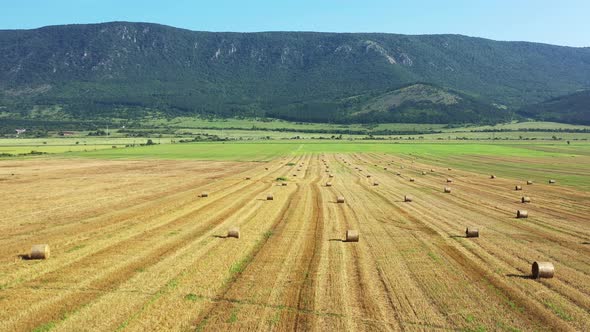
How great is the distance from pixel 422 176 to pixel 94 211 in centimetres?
3519

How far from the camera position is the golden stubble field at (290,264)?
495 inches

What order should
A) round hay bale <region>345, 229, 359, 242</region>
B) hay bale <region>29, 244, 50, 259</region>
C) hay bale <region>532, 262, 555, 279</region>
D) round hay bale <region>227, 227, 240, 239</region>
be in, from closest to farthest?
hay bale <region>532, 262, 555, 279</region> → hay bale <region>29, 244, 50, 259</region> → round hay bale <region>345, 229, 359, 242</region> → round hay bale <region>227, 227, 240, 239</region>

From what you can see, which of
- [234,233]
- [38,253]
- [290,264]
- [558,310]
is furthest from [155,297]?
[558,310]

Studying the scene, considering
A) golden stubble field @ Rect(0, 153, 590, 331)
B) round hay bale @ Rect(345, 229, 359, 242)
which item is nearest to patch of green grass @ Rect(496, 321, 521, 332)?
golden stubble field @ Rect(0, 153, 590, 331)

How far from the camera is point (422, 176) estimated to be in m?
55.8

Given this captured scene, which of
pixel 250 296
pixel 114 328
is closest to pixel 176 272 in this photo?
pixel 250 296

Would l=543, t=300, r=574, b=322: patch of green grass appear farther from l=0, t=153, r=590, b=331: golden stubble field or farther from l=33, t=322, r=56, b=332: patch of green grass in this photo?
l=33, t=322, r=56, b=332: patch of green grass

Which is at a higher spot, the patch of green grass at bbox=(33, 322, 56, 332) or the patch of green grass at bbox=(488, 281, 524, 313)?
the patch of green grass at bbox=(488, 281, 524, 313)

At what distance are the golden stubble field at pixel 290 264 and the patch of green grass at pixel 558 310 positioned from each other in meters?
0.09

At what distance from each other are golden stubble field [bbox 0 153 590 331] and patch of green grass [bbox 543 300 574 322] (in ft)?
0.31

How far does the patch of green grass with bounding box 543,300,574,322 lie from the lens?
41.4 ft

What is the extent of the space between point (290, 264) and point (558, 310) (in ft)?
25.0

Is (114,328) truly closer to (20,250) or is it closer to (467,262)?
(20,250)

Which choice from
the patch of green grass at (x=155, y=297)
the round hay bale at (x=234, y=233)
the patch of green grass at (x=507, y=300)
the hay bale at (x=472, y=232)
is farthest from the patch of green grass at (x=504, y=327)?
the round hay bale at (x=234, y=233)
